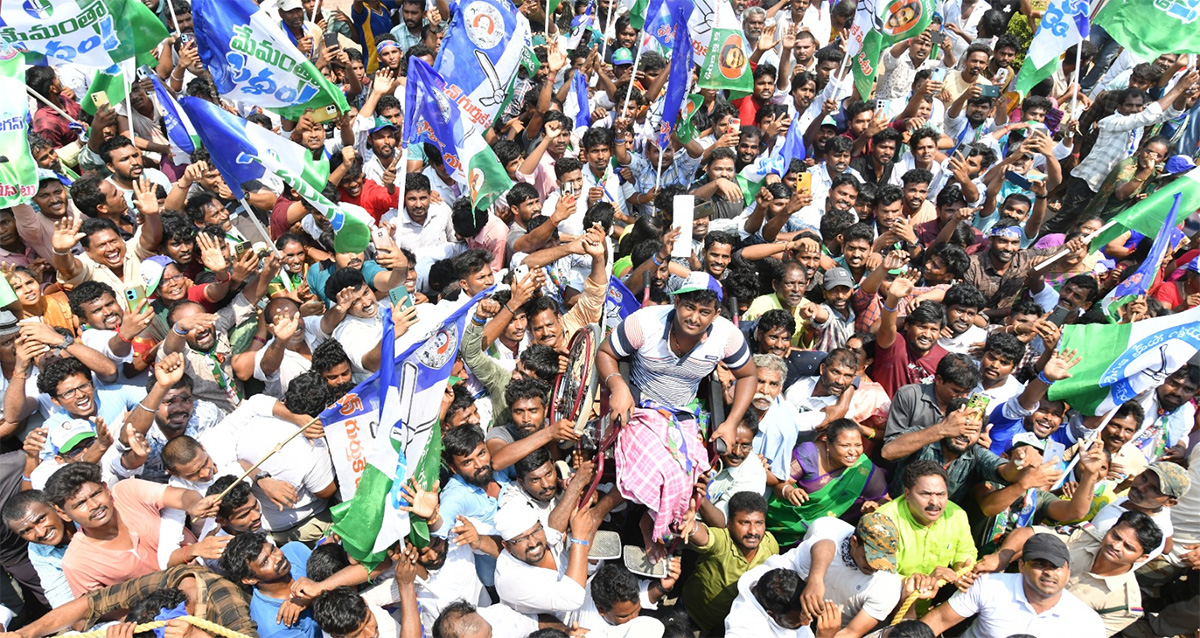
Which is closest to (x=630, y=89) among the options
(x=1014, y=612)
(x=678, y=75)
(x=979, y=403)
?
(x=678, y=75)

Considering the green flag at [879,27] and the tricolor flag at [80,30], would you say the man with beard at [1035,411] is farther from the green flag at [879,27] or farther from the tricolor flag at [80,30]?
the tricolor flag at [80,30]

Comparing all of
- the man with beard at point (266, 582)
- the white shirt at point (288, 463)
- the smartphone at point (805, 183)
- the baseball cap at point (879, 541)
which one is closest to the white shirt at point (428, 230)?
the white shirt at point (288, 463)

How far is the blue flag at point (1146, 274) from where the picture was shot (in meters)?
5.86

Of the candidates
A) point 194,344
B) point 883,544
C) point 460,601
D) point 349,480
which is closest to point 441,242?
point 194,344

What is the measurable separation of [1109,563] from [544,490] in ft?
Answer: 9.69

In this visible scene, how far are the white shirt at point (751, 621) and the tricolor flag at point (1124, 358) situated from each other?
7.32 feet

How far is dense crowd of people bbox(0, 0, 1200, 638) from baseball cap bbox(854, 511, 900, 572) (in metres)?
0.01

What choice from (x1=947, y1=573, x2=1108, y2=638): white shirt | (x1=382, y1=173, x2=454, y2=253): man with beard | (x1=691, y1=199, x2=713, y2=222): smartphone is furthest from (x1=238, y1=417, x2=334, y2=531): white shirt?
(x1=691, y1=199, x2=713, y2=222): smartphone

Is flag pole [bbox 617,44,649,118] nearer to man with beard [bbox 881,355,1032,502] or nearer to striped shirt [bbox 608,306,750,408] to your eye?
striped shirt [bbox 608,306,750,408]

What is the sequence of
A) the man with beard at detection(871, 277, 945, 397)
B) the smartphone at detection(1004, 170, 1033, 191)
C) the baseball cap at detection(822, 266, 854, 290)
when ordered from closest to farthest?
1. the man with beard at detection(871, 277, 945, 397)
2. the baseball cap at detection(822, 266, 854, 290)
3. the smartphone at detection(1004, 170, 1033, 191)

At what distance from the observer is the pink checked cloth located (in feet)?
14.0

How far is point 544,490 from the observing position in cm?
463

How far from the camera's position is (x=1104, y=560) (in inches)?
177

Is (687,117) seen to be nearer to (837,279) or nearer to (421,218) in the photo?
(837,279)
